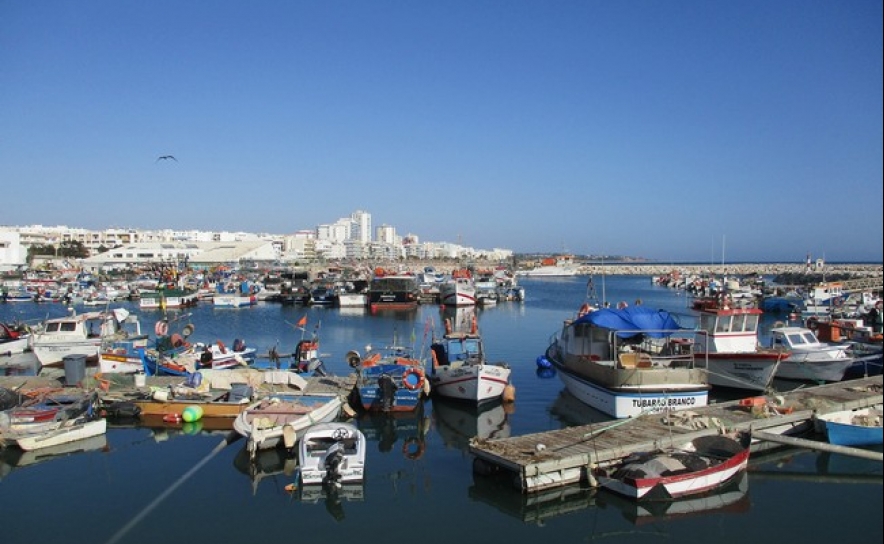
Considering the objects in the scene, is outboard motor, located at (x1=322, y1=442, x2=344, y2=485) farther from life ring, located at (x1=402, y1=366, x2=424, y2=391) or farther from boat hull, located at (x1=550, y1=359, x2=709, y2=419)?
boat hull, located at (x1=550, y1=359, x2=709, y2=419)

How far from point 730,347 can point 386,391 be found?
512 inches

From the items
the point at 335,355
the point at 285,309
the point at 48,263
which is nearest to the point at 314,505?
the point at 335,355

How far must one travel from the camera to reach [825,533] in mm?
12445

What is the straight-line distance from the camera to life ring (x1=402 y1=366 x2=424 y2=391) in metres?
21.4

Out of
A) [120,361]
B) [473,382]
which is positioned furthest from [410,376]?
[120,361]

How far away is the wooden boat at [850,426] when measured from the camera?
15750 millimetres

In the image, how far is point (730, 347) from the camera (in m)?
24.7

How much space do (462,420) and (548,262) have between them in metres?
175

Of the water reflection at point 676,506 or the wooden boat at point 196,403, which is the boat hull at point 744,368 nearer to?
the water reflection at point 676,506

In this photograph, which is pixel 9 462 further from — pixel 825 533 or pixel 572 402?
pixel 825 533

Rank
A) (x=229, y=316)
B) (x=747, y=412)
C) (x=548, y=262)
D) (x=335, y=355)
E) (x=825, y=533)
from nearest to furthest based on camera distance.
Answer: (x=825, y=533)
(x=747, y=412)
(x=335, y=355)
(x=229, y=316)
(x=548, y=262)

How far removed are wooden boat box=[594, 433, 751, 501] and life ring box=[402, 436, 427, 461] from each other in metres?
5.16

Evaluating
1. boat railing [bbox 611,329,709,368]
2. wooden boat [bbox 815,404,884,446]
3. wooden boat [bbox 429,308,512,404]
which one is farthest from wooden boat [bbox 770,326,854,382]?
wooden boat [bbox 429,308,512,404]

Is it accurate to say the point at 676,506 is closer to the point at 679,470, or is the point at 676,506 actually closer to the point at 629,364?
the point at 679,470
